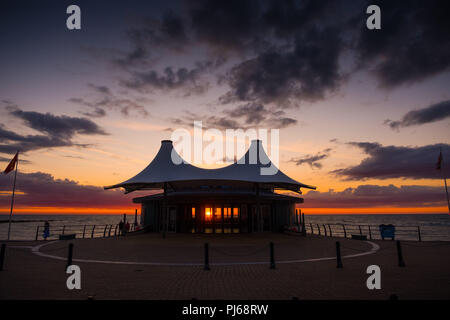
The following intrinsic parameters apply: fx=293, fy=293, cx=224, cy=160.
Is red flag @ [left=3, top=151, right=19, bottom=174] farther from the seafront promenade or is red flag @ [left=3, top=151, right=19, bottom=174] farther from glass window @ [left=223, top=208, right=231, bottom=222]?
glass window @ [left=223, top=208, right=231, bottom=222]

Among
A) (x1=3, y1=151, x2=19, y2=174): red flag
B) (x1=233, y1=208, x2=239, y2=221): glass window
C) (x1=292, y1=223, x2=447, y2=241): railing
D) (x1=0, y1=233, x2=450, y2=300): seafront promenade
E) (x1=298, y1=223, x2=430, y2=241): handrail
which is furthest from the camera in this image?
(x1=233, y1=208, x2=239, y2=221): glass window

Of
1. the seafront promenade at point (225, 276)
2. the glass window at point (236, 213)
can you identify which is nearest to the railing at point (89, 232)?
the glass window at point (236, 213)

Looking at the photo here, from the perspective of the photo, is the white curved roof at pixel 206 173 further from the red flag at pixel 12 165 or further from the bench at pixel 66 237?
the red flag at pixel 12 165

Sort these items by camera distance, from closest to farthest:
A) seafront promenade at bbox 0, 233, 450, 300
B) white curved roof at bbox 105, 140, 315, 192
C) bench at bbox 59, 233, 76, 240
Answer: seafront promenade at bbox 0, 233, 450, 300, bench at bbox 59, 233, 76, 240, white curved roof at bbox 105, 140, 315, 192

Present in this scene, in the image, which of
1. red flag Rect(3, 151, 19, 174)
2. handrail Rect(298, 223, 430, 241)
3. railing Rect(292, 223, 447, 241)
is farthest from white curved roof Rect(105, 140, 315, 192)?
red flag Rect(3, 151, 19, 174)

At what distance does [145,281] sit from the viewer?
835 centimetres

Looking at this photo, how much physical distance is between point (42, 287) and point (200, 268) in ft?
15.8

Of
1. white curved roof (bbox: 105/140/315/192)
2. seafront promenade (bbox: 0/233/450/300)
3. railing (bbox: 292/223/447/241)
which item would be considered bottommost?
railing (bbox: 292/223/447/241)

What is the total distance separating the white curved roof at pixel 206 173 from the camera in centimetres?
2234

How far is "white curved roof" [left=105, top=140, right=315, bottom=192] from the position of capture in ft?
73.3

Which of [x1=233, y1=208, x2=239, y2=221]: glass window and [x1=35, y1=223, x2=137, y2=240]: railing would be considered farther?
[x1=233, y1=208, x2=239, y2=221]: glass window
